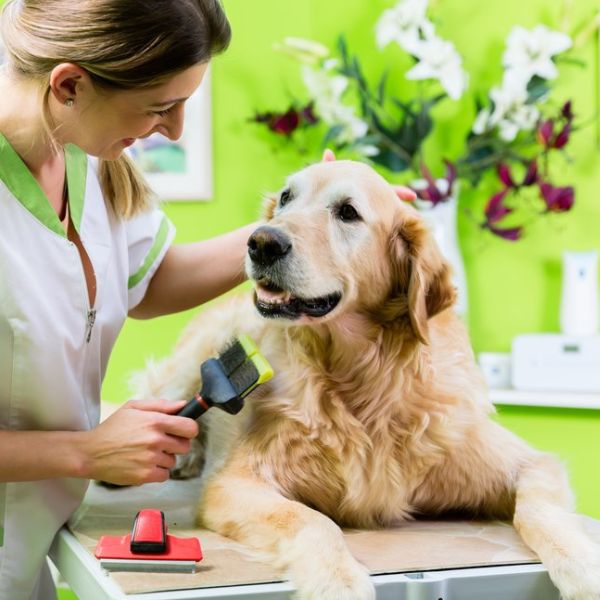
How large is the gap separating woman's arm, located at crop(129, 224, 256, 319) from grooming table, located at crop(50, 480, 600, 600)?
497 mm

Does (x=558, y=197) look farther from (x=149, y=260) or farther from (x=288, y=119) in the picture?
(x=149, y=260)

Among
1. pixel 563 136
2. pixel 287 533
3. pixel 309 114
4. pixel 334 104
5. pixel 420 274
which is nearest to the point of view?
pixel 287 533

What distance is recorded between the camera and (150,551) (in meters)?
1.07

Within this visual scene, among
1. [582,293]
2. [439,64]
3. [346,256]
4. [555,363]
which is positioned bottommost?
[555,363]

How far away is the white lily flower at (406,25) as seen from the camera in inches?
110

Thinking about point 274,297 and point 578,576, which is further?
point 274,297

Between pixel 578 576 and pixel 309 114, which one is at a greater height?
pixel 309 114

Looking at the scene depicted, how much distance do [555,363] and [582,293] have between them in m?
0.23

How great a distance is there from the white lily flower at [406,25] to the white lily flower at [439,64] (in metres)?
0.03

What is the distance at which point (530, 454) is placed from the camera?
140cm

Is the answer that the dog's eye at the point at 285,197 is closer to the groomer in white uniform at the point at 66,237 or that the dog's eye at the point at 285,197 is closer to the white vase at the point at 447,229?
the groomer in white uniform at the point at 66,237

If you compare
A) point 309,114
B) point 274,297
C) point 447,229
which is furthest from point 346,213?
point 309,114

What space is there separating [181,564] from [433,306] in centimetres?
55

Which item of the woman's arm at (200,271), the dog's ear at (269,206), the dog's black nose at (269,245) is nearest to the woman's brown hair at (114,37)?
the dog's black nose at (269,245)
